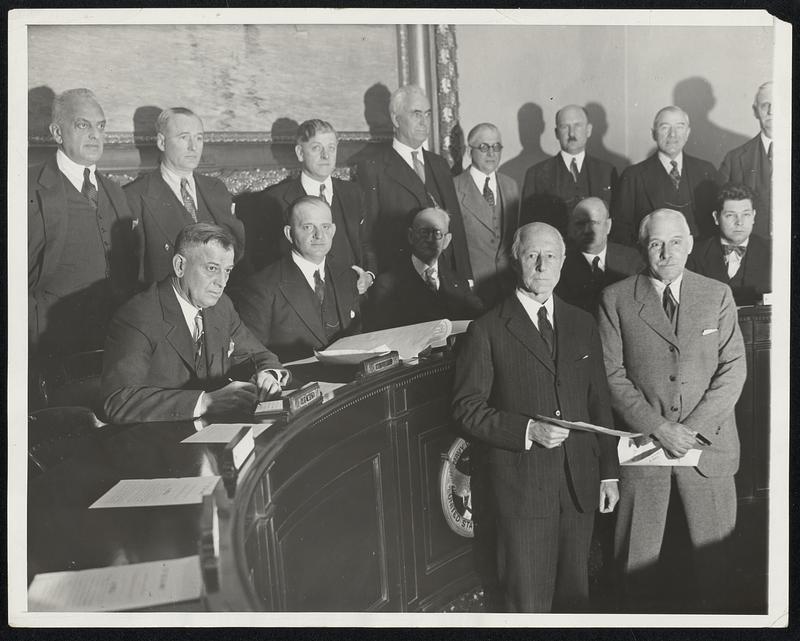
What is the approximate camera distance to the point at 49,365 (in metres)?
3.12

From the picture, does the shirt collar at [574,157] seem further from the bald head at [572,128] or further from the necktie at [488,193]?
the necktie at [488,193]

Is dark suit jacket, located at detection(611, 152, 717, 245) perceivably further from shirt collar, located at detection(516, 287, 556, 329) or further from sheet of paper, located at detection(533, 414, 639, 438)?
sheet of paper, located at detection(533, 414, 639, 438)

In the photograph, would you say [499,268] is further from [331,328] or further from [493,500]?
[493,500]

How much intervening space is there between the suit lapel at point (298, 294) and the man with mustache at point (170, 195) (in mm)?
233

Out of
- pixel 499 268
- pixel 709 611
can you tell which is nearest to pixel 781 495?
pixel 709 611

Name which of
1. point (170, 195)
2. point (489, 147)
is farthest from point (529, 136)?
point (170, 195)

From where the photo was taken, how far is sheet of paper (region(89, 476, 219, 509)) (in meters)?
2.31

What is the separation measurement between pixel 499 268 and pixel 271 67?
1408 millimetres

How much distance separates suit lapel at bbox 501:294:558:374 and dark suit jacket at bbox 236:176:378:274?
0.88 metres

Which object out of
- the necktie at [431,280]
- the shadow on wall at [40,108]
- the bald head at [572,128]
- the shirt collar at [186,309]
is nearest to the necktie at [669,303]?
the bald head at [572,128]

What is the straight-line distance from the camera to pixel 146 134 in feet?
10.6

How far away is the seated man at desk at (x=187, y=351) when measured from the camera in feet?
9.39

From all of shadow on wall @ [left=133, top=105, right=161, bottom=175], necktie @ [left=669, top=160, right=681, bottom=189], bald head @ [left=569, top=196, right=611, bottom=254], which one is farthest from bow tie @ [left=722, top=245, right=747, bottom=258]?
shadow on wall @ [left=133, top=105, right=161, bottom=175]

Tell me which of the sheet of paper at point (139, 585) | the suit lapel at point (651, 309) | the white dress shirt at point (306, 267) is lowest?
the sheet of paper at point (139, 585)
